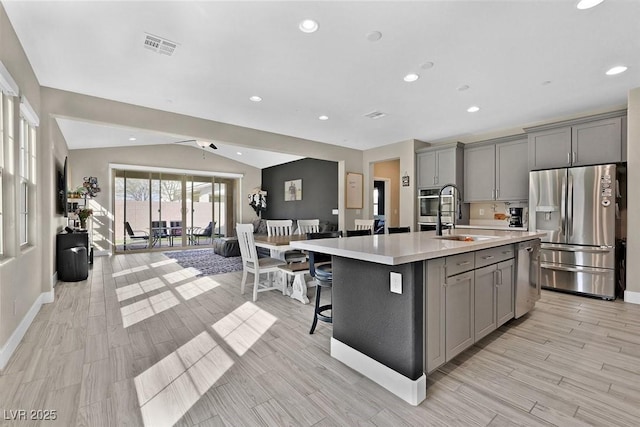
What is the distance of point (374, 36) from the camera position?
2422mm

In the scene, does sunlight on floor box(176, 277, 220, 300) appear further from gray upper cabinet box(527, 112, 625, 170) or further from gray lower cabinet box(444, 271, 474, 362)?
gray upper cabinet box(527, 112, 625, 170)

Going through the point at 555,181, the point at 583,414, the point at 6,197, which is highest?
the point at 555,181

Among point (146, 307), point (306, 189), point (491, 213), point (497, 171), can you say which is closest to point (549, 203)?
point (497, 171)

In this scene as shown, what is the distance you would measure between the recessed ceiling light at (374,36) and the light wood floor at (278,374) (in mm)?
2613

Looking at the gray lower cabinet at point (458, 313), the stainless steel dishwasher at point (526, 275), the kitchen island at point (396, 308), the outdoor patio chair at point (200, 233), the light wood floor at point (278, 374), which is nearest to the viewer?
the light wood floor at point (278, 374)

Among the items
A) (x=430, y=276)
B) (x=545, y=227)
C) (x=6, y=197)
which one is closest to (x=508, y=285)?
(x=430, y=276)

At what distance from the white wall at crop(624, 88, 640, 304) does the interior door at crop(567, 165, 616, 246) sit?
5.7 inches

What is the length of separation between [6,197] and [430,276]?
10.9 feet

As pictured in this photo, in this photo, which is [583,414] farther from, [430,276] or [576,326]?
[576,326]

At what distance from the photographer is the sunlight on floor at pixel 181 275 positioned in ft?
15.6

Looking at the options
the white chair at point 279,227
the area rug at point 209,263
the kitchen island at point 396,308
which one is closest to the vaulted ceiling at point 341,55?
the kitchen island at point 396,308

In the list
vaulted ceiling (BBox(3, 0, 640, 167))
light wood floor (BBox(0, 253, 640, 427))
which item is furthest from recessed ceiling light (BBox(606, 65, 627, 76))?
light wood floor (BBox(0, 253, 640, 427))

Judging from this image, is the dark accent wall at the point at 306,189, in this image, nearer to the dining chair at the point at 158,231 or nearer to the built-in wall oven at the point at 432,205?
the built-in wall oven at the point at 432,205

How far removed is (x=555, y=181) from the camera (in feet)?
13.2
